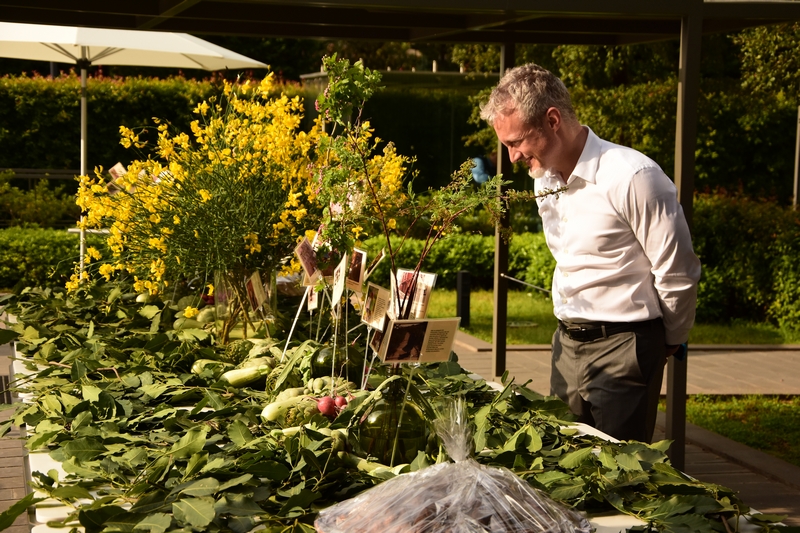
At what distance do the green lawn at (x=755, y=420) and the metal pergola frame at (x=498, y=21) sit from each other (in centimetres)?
160

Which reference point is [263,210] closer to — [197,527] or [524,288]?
[197,527]

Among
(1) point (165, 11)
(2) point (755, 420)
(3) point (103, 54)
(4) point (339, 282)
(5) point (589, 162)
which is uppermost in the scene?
(3) point (103, 54)

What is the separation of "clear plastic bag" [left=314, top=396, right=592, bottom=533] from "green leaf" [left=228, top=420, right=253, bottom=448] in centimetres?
47

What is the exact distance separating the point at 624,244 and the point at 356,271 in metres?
0.80

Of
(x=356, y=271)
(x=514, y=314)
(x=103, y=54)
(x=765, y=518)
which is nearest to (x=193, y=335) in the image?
(x=356, y=271)

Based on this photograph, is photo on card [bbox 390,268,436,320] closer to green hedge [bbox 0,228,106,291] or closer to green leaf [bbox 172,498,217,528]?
green leaf [bbox 172,498,217,528]

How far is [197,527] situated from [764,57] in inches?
307

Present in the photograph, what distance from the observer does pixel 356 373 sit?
2.57 meters

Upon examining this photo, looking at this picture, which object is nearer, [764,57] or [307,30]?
[307,30]

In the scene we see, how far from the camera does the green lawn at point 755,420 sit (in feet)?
17.1

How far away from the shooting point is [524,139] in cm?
265

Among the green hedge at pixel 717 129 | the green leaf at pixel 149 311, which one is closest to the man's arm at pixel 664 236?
the green leaf at pixel 149 311

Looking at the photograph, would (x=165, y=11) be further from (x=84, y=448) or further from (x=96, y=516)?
(x=96, y=516)

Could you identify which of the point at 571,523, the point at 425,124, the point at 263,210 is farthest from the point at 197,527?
the point at 425,124
